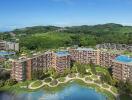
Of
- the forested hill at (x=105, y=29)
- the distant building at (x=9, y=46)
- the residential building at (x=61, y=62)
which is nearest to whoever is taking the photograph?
the residential building at (x=61, y=62)

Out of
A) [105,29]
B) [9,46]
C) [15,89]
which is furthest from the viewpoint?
[105,29]

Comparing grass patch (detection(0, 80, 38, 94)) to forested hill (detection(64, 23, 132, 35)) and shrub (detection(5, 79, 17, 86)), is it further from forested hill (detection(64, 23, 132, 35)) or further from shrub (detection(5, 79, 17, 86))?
forested hill (detection(64, 23, 132, 35))

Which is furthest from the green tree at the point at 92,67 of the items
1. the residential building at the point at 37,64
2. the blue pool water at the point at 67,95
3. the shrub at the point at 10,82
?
the shrub at the point at 10,82

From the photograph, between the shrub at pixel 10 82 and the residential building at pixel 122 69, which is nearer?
the residential building at pixel 122 69

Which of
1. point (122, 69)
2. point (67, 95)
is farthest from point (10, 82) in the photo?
point (122, 69)

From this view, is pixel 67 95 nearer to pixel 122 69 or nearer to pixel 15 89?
pixel 15 89

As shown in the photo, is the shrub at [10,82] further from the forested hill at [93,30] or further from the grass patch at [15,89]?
the forested hill at [93,30]

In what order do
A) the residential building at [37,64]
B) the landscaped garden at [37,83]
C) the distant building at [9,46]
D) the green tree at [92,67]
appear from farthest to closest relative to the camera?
1. the distant building at [9,46]
2. the green tree at [92,67]
3. the residential building at [37,64]
4. the landscaped garden at [37,83]

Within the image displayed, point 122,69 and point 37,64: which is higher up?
point 122,69

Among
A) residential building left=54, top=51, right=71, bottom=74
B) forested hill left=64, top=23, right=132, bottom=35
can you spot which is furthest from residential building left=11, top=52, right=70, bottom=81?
forested hill left=64, top=23, right=132, bottom=35

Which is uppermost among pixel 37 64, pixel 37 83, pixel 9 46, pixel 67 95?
pixel 9 46

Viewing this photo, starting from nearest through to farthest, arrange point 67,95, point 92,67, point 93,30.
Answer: point 67,95, point 92,67, point 93,30

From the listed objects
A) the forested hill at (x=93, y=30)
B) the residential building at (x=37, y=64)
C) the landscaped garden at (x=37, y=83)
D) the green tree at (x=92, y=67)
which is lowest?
the landscaped garden at (x=37, y=83)

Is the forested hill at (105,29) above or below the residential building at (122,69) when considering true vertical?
above
